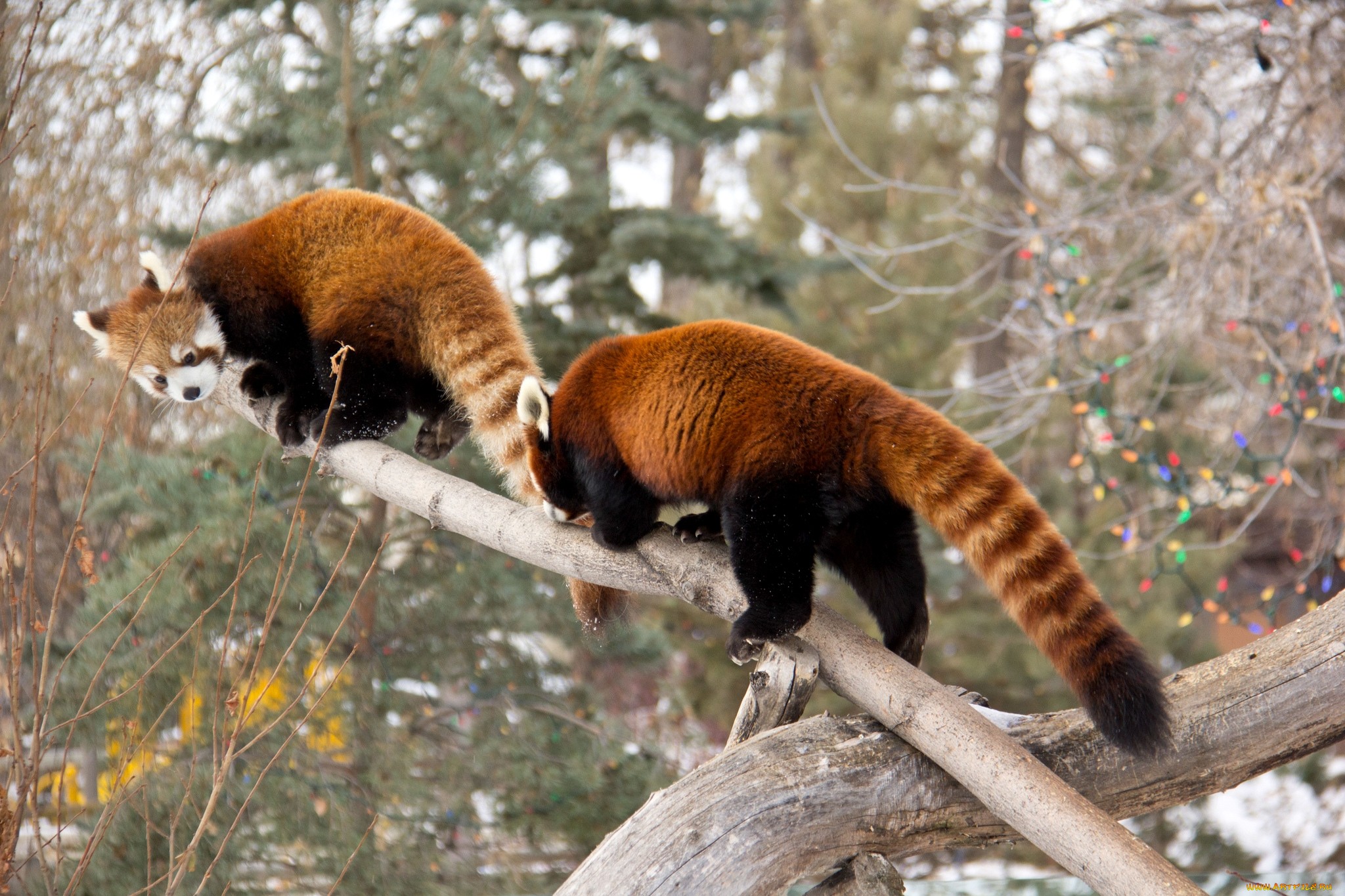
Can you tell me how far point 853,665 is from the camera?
2.37 m

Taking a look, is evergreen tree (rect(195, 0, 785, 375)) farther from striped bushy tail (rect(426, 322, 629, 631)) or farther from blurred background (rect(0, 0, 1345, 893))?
striped bushy tail (rect(426, 322, 629, 631))

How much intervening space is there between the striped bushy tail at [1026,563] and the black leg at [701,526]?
64cm

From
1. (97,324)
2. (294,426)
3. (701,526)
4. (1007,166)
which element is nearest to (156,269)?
(97,324)

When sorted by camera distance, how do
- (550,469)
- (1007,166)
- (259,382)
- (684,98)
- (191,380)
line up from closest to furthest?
(550,469) → (191,380) → (259,382) → (1007,166) → (684,98)

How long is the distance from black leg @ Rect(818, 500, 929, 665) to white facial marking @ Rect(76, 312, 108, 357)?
232 centimetres

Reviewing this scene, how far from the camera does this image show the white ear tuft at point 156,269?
3.18 meters

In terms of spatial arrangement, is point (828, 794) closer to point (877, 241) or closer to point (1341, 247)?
point (1341, 247)

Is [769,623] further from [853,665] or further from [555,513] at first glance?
[555,513]

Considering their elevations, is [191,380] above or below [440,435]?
above

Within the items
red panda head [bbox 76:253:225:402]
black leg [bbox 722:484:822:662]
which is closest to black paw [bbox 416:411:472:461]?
red panda head [bbox 76:253:225:402]

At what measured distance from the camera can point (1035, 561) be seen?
2.09 metres

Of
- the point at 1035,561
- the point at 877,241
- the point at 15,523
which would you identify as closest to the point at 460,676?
the point at 15,523

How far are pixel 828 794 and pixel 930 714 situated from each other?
0.28 m

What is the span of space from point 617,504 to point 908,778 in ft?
3.02
